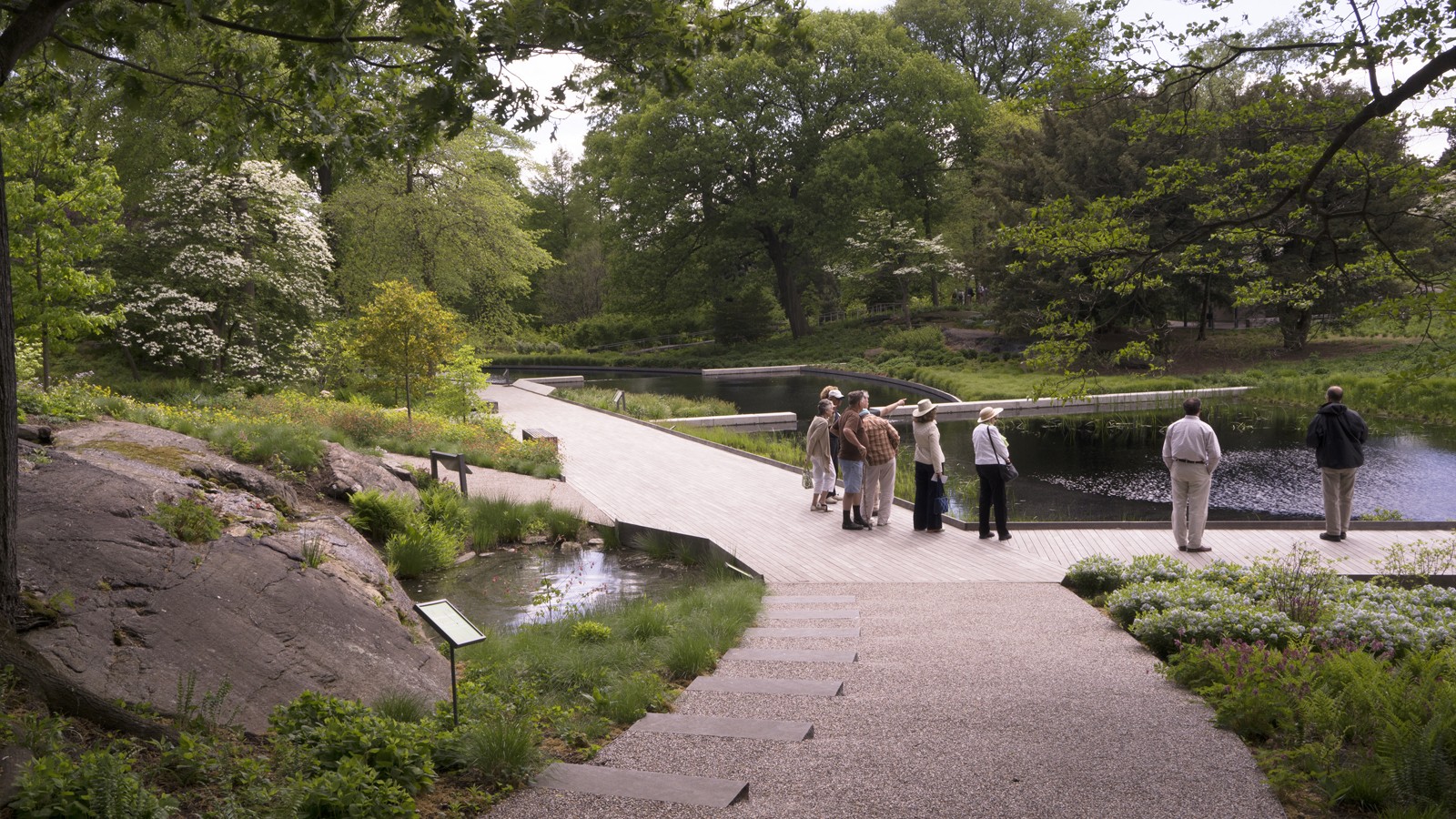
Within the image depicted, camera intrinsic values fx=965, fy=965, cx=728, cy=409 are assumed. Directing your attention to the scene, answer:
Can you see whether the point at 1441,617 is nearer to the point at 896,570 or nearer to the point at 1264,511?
the point at 896,570

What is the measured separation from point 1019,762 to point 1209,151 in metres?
32.1

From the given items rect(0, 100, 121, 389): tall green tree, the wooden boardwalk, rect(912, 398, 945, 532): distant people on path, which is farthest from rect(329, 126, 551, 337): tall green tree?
rect(912, 398, 945, 532): distant people on path

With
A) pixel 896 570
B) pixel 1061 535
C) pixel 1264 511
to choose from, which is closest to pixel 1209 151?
pixel 1264 511

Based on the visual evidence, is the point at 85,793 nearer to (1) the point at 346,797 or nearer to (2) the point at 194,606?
(1) the point at 346,797

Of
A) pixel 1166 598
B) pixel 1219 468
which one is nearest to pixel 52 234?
pixel 1166 598

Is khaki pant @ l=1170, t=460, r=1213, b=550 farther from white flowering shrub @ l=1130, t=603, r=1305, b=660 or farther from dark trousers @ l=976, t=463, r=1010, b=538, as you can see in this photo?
white flowering shrub @ l=1130, t=603, r=1305, b=660

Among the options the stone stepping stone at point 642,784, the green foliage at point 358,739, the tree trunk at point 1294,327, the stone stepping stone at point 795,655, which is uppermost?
the tree trunk at point 1294,327

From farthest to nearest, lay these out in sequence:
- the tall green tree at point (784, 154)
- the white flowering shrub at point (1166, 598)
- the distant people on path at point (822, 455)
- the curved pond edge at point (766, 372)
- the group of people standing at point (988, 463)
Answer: the tall green tree at point (784, 154) < the curved pond edge at point (766, 372) < the distant people on path at point (822, 455) < the group of people standing at point (988, 463) < the white flowering shrub at point (1166, 598)

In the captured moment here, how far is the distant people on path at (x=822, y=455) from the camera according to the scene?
1285 cm

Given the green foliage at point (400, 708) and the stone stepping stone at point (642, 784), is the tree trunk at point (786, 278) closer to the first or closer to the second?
the green foliage at point (400, 708)

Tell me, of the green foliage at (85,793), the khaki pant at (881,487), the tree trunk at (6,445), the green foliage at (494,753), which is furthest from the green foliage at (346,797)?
the khaki pant at (881,487)

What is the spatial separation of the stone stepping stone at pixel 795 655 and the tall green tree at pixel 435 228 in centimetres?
2421

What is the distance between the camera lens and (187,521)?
6.67 meters

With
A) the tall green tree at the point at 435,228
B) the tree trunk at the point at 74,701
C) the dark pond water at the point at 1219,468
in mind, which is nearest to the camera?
the tree trunk at the point at 74,701
